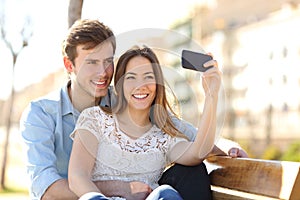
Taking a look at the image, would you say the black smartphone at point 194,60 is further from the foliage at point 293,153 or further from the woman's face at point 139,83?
the foliage at point 293,153

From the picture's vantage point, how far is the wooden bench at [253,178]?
6.21 ft

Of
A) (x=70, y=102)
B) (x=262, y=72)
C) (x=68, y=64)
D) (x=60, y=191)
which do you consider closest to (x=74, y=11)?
(x=68, y=64)

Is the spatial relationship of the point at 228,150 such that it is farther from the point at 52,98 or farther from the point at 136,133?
the point at 52,98

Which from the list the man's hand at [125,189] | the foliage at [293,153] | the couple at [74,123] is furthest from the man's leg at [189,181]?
the foliage at [293,153]

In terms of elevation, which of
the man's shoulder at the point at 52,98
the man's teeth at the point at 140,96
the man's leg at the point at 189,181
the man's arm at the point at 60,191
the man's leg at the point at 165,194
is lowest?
the man's arm at the point at 60,191

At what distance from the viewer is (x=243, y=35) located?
23531 mm

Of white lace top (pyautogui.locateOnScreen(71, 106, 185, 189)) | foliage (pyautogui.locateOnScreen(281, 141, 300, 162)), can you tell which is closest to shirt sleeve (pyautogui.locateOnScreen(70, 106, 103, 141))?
white lace top (pyautogui.locateOnScreen(71, 106, 185, 189))

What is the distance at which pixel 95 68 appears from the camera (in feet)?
8.20

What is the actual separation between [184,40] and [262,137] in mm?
17067

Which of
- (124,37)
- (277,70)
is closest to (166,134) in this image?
(124,37)

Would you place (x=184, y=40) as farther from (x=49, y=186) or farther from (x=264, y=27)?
(x=264, y=27)

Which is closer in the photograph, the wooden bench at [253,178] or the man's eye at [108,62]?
the wooden bench at [253,178]

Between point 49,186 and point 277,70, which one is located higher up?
point 49,186

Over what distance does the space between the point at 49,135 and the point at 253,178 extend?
80cm
